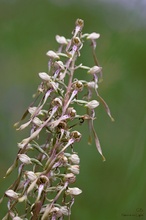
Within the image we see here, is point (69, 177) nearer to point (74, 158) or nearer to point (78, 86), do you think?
point (74, 158)

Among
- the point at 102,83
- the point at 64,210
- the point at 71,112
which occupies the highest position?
the point at 102,83

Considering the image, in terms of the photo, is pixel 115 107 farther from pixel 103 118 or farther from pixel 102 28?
pixel 102 28

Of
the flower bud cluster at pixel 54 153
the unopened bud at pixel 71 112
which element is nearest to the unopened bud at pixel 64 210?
the flower bud cluster at pixel 54 153

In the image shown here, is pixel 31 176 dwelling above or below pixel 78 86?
below

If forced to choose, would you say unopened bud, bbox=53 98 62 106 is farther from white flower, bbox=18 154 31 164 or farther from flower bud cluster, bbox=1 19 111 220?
white flower, bbox=18 154 31 164

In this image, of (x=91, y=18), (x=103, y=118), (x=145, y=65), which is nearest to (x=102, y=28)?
(x=91, y=18)

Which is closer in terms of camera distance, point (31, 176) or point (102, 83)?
point (31, 176)

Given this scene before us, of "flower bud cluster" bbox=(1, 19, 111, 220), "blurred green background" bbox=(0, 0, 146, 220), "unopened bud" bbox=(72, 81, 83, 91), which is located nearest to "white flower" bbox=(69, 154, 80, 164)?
"flower bud cluster" bbox=(1, 19, 111, 220)

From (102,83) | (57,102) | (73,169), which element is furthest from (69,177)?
(102,83)
